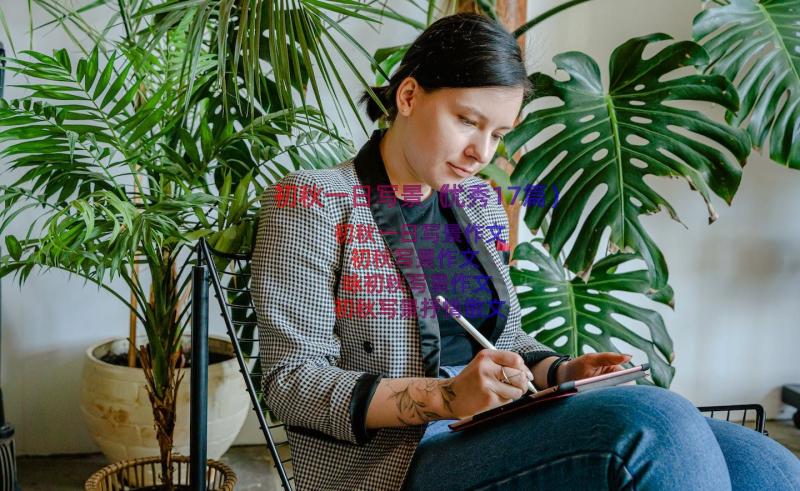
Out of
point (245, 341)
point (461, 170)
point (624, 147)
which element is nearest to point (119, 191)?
point (245, 341)

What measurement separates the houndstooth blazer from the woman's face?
10 cm

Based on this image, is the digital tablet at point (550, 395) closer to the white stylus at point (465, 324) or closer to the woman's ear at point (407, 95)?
the white stylus at point (465, 324)

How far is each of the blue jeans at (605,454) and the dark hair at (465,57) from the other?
0.48 metres

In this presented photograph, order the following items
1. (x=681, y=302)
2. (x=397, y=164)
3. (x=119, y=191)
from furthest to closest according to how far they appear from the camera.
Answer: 1. (x=681, y=302)
2. (x=119, y=191)
3. (x=397, y=164)

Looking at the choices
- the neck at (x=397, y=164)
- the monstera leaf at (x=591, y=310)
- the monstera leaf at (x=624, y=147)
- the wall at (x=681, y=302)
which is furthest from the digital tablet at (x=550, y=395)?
the wall at (x=681, y=302)

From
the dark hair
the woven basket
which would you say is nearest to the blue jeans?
the dark hair

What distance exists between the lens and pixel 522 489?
967 millimetres

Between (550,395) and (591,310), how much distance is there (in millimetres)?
914

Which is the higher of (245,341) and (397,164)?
(397,164)

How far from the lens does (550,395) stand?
996 millimetres

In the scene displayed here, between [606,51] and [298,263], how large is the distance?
161 centimetres

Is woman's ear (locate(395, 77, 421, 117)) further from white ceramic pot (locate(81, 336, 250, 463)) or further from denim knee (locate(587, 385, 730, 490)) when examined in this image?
white ceramic pot (locate(81, 336, 250, 463))

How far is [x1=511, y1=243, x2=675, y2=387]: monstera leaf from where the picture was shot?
177cm

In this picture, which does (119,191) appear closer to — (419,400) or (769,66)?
(419,400)
